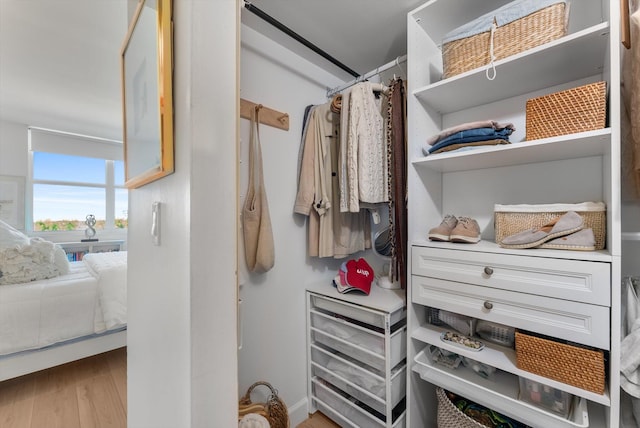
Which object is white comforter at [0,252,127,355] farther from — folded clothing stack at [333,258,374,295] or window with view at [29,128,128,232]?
window with view at [29,128,128,232]

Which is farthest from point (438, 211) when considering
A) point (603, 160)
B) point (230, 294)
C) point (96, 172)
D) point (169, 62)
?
point (96, 172)

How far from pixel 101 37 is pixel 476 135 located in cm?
234

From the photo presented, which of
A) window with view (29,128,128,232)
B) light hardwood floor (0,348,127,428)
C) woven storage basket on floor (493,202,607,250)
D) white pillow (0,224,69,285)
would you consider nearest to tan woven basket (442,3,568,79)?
woven storage basket on floor (493,202,607,250)

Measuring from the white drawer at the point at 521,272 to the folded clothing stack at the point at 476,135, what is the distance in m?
0.42

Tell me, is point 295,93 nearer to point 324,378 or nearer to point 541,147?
point 541,147

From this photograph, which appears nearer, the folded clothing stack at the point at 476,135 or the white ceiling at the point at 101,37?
the folded clothing stack at the point at 476,135

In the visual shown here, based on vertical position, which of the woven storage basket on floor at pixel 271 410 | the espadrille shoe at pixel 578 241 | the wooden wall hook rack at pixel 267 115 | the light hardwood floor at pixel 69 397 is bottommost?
the light hardwood floor at pixel 69 397

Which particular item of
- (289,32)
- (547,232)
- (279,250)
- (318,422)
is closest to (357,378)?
(318,422)

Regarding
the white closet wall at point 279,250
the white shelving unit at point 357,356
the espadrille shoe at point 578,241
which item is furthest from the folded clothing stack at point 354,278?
the espadrille shoe at point 578,241

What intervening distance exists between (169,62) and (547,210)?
127cm

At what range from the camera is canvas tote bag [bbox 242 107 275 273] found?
4.16ft

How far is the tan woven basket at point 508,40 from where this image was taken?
90 centimetres

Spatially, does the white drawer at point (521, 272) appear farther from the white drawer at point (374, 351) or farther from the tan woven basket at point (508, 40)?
the tan woven basket at point (508, 40)

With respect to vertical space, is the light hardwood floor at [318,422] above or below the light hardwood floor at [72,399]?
above
